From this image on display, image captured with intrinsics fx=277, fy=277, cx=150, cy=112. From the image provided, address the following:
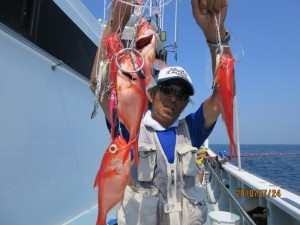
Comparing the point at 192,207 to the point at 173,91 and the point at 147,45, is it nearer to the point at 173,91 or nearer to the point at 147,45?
the point at 173,91

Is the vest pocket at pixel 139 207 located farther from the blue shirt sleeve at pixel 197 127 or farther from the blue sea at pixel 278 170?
the blue sea at pixel 278 170

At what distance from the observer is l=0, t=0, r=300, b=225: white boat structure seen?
8.25 ft

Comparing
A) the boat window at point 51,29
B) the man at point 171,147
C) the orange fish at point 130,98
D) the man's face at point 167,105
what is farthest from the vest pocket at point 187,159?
the boat window at point 51,29

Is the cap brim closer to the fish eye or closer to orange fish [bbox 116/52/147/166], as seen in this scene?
orange fish [bbox 116/52/147/166]

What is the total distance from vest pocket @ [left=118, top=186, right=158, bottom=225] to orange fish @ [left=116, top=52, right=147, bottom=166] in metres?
0.59

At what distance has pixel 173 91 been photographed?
2.17 metres

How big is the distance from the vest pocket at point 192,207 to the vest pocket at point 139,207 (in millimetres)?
232

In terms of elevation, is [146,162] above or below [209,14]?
below

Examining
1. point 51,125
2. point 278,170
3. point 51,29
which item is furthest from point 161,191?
point 278,170

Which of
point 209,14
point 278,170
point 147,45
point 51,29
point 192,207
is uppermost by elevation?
point 51,29

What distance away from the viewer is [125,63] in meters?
1.58

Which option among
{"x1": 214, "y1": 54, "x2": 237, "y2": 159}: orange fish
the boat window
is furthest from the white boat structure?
{"x1": 214, "y1": 54, "x2": 237, "y2": 159}: orange fish

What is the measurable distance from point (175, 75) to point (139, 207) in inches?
39.8

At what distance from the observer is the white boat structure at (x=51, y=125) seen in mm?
2516
